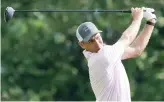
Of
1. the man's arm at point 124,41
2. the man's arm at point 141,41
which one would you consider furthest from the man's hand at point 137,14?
the man's arm at point 141,41

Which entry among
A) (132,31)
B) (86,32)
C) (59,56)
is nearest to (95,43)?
(86,32)

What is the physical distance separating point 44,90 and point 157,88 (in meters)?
1.81

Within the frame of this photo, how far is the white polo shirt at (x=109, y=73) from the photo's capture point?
6.29m

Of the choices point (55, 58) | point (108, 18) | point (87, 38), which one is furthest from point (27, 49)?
point (87, 38)

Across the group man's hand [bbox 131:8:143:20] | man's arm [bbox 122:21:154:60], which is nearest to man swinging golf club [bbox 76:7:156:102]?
man's hand [bbox 131:8:143:20]

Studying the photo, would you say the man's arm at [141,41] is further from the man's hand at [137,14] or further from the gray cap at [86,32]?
the gray cap at [86,32]

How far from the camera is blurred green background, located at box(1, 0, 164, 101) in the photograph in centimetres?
1319

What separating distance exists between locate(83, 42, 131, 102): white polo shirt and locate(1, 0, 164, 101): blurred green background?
21.1ft

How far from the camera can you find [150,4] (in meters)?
12.7

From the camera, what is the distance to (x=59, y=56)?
46.2ft

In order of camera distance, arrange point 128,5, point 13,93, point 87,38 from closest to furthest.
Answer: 1. point 87,38
2. point 128,5
3. point 13,93

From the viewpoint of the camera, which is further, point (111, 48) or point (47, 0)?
point (47, 0)

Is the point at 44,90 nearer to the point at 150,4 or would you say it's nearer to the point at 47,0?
the point at 47,0

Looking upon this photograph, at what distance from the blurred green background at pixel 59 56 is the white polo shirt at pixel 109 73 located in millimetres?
6428
